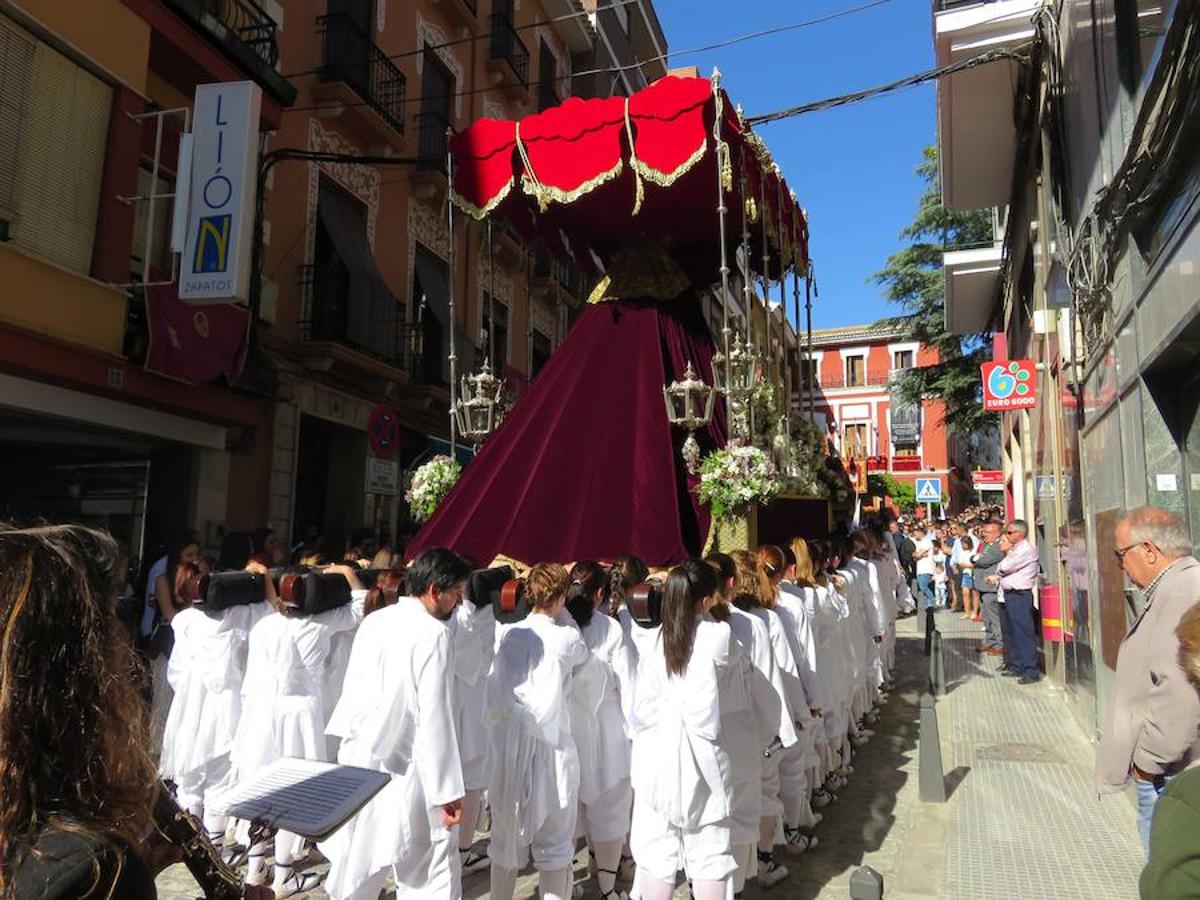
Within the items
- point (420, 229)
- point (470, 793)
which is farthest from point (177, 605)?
point (420, 229)

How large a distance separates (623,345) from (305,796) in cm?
675

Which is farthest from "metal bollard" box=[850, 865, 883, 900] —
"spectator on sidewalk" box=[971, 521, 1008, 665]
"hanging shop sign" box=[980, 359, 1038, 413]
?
"spectator on sidewalk" box=[971, 521, 1008, 665]

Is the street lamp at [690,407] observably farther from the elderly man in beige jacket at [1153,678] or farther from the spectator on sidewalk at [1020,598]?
the spectator on sidewalk at [1020,598]

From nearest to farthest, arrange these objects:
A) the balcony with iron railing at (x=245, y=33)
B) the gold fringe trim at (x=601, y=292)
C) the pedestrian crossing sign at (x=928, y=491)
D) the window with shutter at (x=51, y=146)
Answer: the window with shutter at (x=51, y=146)
the gold fringe trim at (x=601, y=292)
the balcony with iron railing at (x=245, y=33)
the pedestrian crossing sign at (x=928, y=491)

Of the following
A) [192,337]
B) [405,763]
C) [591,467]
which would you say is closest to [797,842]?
[405,763]

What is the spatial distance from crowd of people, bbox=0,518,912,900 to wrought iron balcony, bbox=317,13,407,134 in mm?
9306

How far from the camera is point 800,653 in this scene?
5477 millimetres

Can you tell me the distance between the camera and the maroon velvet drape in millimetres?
6980

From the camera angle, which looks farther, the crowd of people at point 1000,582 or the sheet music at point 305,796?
the crowd of people at point 1000,582

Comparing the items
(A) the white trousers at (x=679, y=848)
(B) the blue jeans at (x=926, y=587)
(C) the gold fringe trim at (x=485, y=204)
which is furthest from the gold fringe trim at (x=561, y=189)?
(B) the blue jeans at (x=926, y=587)

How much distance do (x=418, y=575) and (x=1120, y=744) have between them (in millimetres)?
3003

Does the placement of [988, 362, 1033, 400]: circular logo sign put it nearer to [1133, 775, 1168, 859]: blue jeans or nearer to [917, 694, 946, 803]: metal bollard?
[917, 694, 946, 803]: metal bollard

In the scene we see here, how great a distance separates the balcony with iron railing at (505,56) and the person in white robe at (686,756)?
16.3 m

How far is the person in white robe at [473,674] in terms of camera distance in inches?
169
